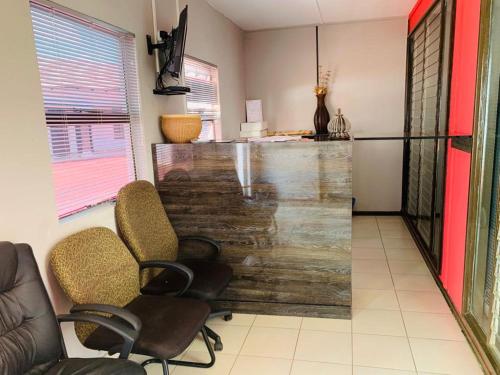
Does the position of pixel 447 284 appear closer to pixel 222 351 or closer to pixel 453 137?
pixel 453 137

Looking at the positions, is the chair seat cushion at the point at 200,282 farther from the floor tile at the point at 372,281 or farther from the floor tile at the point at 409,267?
the floor tile at the point at 409,267

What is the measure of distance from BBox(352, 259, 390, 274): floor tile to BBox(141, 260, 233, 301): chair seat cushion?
154 centimetres

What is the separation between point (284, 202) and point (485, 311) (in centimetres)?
138

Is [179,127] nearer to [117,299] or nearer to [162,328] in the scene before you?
[117,299]

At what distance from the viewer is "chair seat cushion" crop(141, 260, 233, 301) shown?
2.39 m

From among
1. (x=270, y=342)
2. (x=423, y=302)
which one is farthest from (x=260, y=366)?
(x=423, y=302)

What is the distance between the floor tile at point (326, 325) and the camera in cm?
269

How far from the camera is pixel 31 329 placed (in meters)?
1.58

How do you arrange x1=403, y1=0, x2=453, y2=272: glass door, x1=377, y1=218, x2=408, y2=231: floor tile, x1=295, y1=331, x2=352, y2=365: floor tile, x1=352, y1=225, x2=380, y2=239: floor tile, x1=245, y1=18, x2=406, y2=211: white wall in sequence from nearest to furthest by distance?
x1=295, y1=331, x2=352, y2=365: floor tile, x1=403, y1=0, x2=453, y2=272: glass door, x1=352, y1=225, x2=380, y2=239: floor tile, x1=377, y1=218, x2=408, y2=231: floor tile, x1=245, y1=18, x2=406, y2=211: white wall

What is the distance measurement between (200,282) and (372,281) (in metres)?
1.70

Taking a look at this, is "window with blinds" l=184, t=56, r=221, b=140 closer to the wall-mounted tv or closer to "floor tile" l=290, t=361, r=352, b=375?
the wall-mounted tv

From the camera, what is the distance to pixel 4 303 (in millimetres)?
1533

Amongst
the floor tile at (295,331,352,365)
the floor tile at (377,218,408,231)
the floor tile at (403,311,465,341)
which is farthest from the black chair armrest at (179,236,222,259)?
the floor tile at (377,218,408,231)

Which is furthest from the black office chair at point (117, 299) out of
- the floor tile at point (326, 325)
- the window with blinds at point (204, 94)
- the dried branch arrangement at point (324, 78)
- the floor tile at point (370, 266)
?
the dried branch arrangement at point (324, 78)
